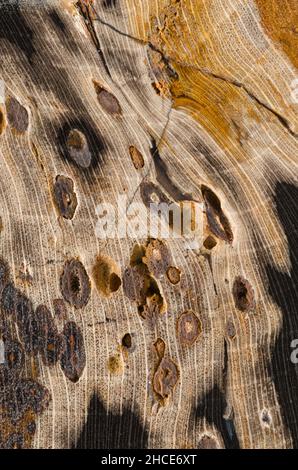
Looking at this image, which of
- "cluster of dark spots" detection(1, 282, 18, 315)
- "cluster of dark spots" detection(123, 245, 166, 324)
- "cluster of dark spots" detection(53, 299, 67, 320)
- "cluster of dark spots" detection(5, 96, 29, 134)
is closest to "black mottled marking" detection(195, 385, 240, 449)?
"cluster of dark spots" detection(123, 245, 166, 324)

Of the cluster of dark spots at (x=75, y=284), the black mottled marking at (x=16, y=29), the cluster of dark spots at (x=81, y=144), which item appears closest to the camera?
the cluster of dark spots at (x=75, y=284)

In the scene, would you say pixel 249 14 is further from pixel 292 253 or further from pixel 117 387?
pixel 117 387

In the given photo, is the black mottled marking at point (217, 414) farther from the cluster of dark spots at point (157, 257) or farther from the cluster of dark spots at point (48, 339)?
the cluster of dark spots at point (48, 339)

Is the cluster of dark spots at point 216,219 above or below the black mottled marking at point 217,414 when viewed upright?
above

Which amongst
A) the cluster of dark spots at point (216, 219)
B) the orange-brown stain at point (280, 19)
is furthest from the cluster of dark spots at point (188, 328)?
the orange-brown stain at point (280, 19)

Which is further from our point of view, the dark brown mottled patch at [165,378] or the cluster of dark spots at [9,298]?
the dark brown mottled patch at [165,378]

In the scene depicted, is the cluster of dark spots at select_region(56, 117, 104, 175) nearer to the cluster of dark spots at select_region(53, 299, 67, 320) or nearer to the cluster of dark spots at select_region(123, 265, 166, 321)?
the cluster of dark spots at select_region(123, 265, 166, 321)
